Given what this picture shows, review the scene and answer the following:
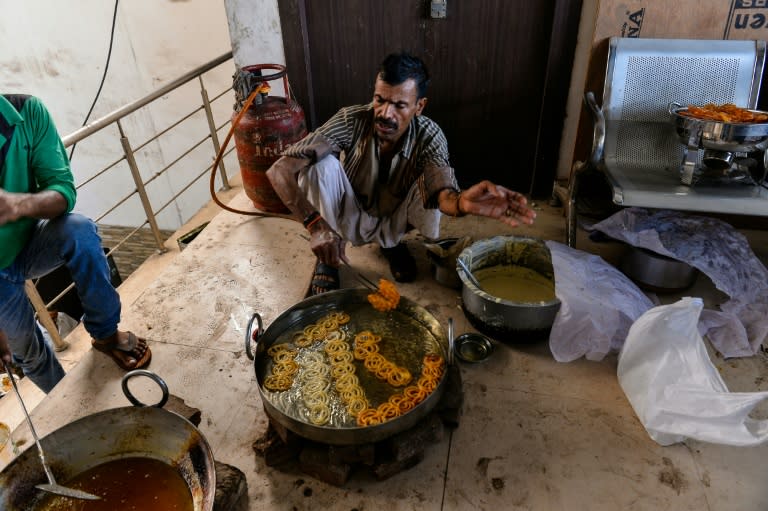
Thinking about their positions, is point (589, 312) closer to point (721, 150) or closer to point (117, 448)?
point (721, 150)

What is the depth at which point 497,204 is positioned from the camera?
2.04 metres

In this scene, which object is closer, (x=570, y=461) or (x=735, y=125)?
(x=570, y=461)

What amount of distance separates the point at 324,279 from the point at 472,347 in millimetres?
884

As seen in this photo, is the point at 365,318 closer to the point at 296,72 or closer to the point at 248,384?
the point at 248,384

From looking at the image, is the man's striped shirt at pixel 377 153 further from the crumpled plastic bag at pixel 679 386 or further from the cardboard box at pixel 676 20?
the cardboard box at pixel 676 20

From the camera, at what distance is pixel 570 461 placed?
1865 millimetres

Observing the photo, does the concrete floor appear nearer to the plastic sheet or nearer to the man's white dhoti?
the plastic sheet

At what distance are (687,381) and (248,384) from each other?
1.85m

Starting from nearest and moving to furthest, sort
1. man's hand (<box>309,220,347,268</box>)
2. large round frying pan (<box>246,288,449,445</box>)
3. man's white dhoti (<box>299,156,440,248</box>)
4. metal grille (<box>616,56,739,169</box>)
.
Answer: large round frying pan (<box>246,288,449,445</box>) → man's hand (<box>309,220,347,268</box>) → man's white dhoti (<box>299,156,440,248</box>) → metal grille (<box>616,56,739,169</box>)

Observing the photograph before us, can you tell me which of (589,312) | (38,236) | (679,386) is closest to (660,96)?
(589,312)

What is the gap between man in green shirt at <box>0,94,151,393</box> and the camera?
1934 mm

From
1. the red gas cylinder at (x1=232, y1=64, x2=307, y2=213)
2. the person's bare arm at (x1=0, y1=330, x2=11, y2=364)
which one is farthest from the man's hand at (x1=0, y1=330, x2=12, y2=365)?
the red gas cylinder at (x1=232, y1=64, x2=307, y2=213)

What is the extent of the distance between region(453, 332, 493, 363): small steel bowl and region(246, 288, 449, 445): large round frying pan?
1.07 ft

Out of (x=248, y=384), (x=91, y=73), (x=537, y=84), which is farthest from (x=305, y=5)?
(x=91, y=73)
